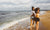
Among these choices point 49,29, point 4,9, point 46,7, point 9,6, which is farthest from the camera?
point 4,9

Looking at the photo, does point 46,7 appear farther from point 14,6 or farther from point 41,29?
point 41,29

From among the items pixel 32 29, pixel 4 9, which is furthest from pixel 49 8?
pixel 32 29

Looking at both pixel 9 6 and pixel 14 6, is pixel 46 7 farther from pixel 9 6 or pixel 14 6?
pixel 9 6

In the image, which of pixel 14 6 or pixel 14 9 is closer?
pixel 14 6

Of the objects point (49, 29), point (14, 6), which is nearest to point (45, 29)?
point (49, 29)

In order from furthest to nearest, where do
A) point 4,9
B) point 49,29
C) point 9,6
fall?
1. point 4,9
2. point 9,6
3. point 49,29

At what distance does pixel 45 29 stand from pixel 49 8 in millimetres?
10924

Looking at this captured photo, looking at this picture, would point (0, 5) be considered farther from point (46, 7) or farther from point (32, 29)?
point (32, 29)

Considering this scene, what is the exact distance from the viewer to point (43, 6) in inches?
499

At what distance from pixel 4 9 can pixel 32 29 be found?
13.9 m

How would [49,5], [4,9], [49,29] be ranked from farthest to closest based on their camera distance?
[4,9] < [49,5] < [49,29]

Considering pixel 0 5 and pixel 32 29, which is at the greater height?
pixel 0 5

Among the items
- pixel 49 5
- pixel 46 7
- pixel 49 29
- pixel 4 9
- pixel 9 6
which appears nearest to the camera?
pixel 49 29

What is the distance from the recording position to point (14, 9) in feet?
A: 48.0
